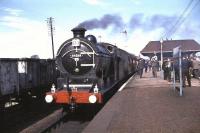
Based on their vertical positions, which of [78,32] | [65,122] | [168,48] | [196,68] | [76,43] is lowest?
[65,122]

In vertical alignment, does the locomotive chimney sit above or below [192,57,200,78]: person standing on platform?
above

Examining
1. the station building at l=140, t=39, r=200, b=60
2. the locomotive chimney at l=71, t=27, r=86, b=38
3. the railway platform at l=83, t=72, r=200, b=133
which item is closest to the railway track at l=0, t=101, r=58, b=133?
the railway platform at l=83, t=72, r=200, b=133

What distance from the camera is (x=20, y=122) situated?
13.1 m

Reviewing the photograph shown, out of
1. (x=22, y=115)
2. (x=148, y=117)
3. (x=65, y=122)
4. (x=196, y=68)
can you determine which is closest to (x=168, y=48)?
(x=196, y=68)

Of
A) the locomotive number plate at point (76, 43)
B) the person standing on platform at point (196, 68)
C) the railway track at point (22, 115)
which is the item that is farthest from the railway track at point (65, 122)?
the person standing on platform at point (196, 68)

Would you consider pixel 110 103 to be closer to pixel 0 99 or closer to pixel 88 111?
pixel 88 111

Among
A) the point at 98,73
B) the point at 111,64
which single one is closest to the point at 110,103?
the point at 98,73

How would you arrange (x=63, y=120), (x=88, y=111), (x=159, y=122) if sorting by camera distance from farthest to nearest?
(x=88, y=111) < (x=63, y=120) < (x=159, y=122)

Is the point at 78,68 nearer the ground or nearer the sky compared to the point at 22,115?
nearer the sky

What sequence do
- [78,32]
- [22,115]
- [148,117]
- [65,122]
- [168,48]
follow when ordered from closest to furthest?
[148,117]
[65,122]
[78,32]
[22,115]
[168,48]

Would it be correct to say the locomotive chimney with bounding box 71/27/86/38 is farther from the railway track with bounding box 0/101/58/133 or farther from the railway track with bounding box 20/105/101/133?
the railway track with bounding box 0/101/58/133

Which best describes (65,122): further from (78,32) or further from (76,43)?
(78,32)

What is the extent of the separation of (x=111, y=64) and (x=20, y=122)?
215 inches

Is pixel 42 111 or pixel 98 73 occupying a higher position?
pixel 98 73
